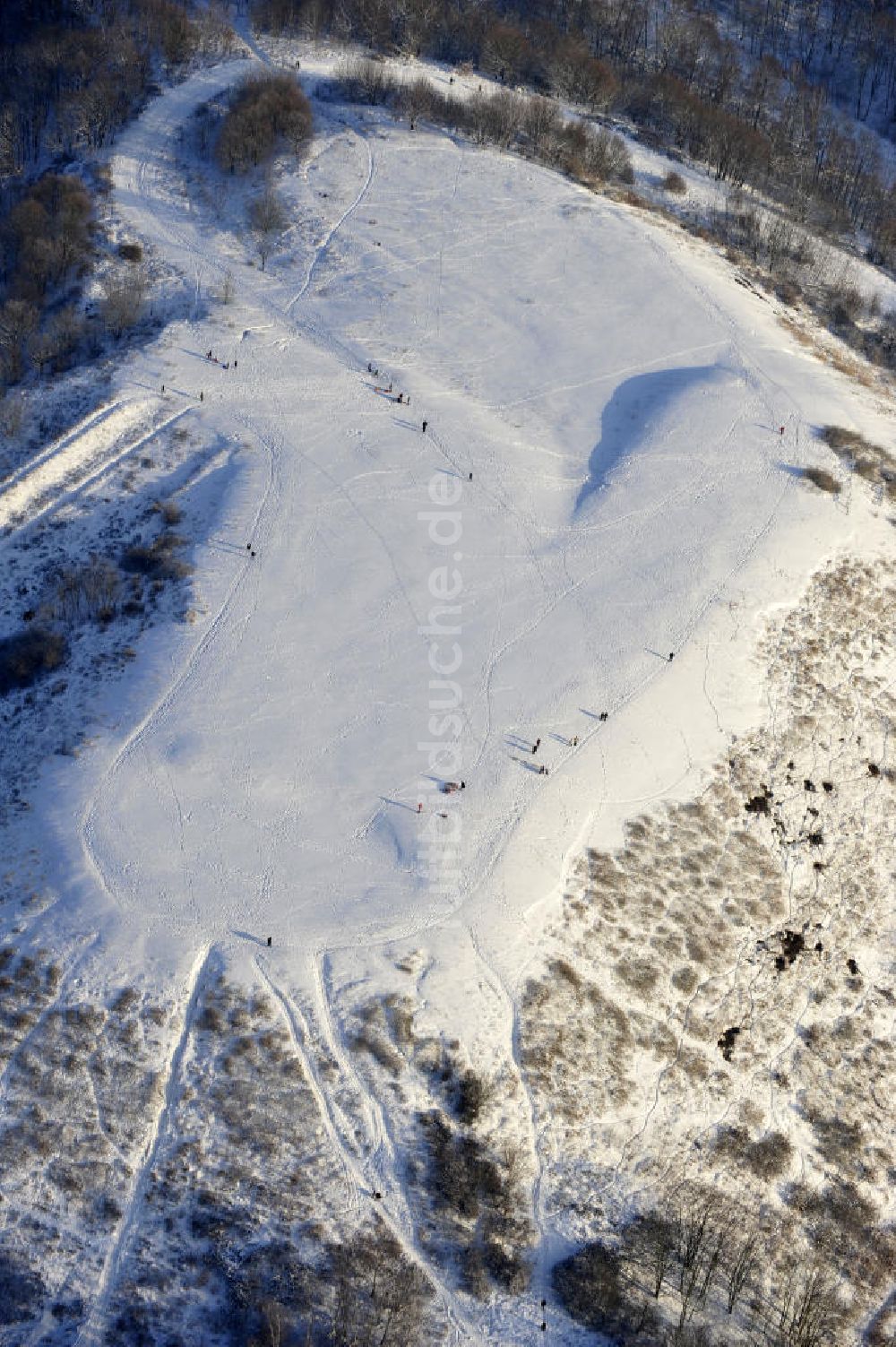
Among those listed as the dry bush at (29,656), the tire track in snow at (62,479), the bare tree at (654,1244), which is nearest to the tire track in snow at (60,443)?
the tire track in snow at (62,479)

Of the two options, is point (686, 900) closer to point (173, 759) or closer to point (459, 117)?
point (173, 759)

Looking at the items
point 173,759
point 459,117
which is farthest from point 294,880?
point 459,117

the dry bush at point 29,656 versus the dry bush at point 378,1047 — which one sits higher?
the dry bush at point 29,656

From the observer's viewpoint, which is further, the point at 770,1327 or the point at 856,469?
the point at 856,469

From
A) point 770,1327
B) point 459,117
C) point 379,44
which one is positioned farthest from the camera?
Answer: point 379,44

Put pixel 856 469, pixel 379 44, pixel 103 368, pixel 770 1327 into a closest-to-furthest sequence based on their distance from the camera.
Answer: pixel 770 1327 < pixel 856 469 < pixel 103 368 < pixel 379 44

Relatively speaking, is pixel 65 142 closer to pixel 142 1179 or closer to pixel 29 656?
pixel 29 656

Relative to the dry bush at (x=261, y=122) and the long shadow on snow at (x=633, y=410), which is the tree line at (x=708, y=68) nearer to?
the dry bush at (x=261, y=122)

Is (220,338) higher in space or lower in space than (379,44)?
lower
